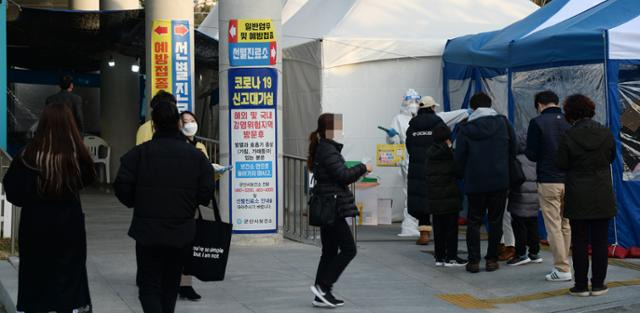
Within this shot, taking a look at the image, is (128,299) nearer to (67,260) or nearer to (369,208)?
(67,260)

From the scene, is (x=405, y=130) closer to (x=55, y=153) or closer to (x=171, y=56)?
(x=171, y=56)

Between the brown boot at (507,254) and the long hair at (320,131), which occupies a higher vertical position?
the long hair at (320,131)

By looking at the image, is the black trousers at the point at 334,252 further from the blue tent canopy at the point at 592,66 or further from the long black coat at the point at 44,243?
the blue tent canopy at the point at 592,66

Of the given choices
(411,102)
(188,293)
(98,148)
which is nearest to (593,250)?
(188,293)

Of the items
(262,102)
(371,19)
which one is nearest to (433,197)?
(262,102)

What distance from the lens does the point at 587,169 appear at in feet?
30.1

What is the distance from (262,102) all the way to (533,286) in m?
3.91

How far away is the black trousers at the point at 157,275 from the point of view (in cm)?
680

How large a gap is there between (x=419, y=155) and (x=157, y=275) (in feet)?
18.8

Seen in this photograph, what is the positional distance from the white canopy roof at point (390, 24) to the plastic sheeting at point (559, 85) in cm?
289

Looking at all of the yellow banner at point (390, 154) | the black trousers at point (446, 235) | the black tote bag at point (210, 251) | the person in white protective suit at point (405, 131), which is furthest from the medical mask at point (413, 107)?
the black tote bag at point (210, 251)

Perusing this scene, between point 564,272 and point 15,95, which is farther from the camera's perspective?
point 15,95

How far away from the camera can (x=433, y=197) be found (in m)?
10.8

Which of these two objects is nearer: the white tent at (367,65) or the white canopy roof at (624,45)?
the white canopy roof at (624,45)
